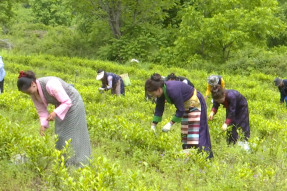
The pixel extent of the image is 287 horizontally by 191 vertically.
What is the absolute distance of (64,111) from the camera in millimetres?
3736

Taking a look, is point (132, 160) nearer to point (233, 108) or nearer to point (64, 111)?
point (64, 111)

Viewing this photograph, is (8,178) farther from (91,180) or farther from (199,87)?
(199,87)

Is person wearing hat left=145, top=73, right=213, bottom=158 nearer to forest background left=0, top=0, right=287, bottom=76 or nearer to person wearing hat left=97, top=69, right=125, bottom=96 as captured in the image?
person wearing hat left=97, top=69, right=125, bottom=96

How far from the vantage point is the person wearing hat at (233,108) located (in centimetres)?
470

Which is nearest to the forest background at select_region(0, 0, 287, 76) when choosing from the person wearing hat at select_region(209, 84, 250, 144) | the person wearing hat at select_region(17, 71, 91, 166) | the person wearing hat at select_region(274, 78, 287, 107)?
the person wearing hat at select_region(274, 78, 287, 107)

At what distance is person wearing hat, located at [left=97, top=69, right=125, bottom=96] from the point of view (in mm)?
8078

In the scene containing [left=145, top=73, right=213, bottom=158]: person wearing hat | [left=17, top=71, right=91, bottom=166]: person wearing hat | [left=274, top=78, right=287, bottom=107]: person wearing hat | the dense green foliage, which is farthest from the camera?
[left=274, top=78, right=287, bottom=107]: person wearing hat

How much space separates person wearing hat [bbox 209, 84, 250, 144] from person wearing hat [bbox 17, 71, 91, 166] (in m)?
2.06

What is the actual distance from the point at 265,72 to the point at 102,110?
11165 millimetres

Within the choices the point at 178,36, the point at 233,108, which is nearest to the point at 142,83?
the point at 233,108

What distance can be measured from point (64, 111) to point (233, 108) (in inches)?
105

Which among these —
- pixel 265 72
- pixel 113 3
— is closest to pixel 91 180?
pixel 265 72

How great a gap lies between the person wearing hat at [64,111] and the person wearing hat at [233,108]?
6.75 feet

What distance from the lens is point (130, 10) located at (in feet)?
63.3
